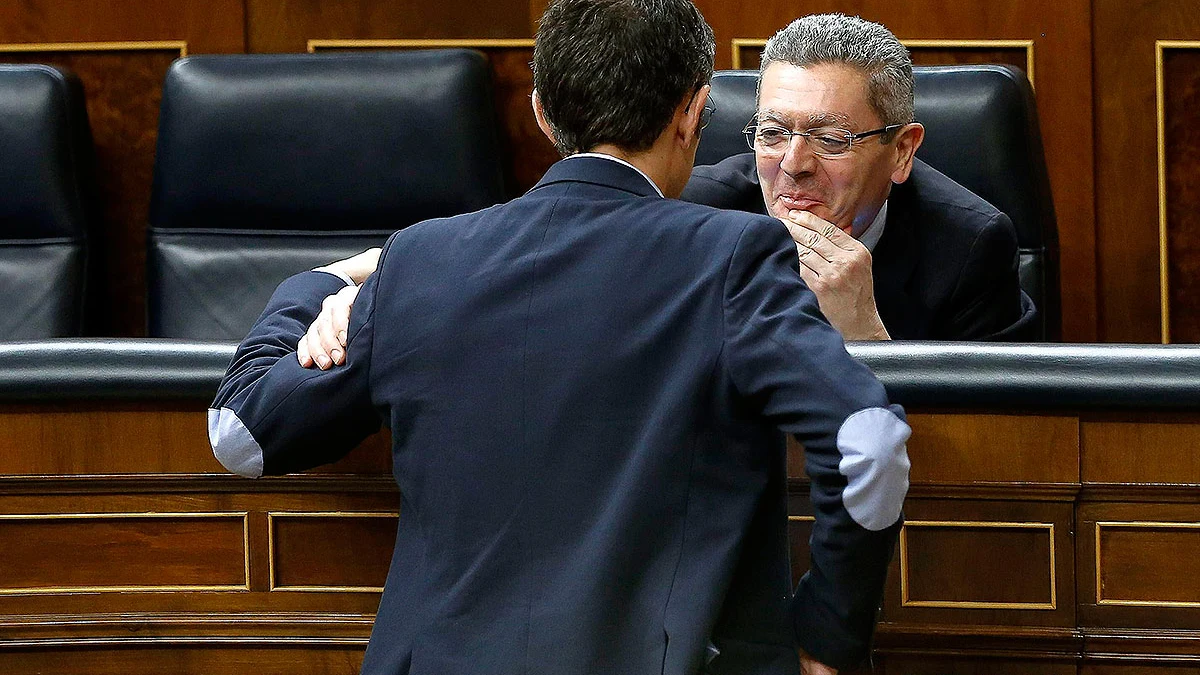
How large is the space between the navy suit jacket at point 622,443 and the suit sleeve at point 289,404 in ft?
0.12

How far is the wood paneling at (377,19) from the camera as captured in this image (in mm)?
2521

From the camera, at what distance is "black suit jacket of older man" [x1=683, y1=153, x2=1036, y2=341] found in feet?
5.93

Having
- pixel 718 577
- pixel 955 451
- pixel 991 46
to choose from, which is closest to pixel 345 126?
pixel 991 46

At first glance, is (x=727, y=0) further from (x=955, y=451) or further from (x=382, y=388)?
(x=382, y=388)

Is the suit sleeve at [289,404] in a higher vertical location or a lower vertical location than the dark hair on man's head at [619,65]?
lower

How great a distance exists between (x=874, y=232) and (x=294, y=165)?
3.21ft

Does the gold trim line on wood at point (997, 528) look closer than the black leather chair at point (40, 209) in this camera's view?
Yes

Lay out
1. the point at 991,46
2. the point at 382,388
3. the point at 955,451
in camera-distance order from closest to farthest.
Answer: the point at 382,388 → the point at 955,451 → the point at 991,46

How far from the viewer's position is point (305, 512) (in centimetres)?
135

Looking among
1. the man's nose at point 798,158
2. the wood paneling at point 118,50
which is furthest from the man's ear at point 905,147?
the wood paneling at point 118,50

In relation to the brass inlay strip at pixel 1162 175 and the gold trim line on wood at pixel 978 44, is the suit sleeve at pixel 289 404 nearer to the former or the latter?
the gold trim line on wood at pixel 978 44

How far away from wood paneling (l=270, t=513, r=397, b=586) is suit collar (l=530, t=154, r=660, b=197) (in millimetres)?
459

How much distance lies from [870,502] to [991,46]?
5.65ft

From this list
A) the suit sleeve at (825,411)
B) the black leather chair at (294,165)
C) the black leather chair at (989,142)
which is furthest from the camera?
the black leather chair at (294,165)
